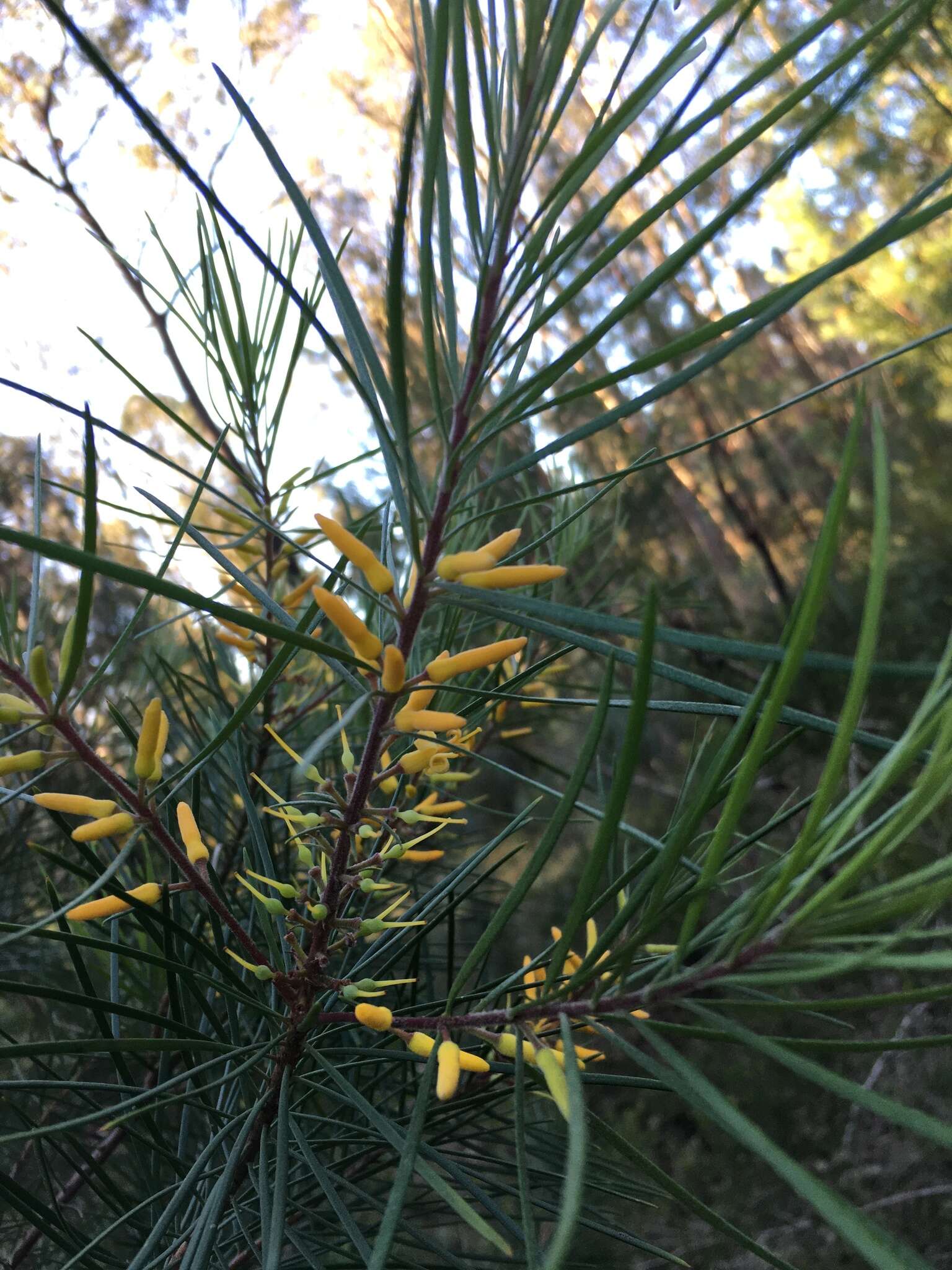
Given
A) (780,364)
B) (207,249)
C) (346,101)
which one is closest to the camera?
(207,249)

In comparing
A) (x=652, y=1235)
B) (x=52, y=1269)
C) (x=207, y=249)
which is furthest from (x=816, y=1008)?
(x=652, y=1235)

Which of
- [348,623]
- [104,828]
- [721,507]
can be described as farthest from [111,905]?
[721,507]

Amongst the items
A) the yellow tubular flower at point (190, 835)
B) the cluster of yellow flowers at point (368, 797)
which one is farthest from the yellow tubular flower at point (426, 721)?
the yellow tubular flower at point (190, 835)

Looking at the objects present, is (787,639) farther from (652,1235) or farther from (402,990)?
(652,1235)

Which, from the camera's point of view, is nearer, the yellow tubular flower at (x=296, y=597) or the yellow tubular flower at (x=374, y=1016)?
the yellow tubular flower at (x=374, y=1016)

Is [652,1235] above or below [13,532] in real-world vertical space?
below

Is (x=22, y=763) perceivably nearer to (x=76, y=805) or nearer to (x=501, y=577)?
(x=76, y=805)

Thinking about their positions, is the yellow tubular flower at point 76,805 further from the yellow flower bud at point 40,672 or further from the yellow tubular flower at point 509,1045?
the yellow tubular flower at point 509,1045
